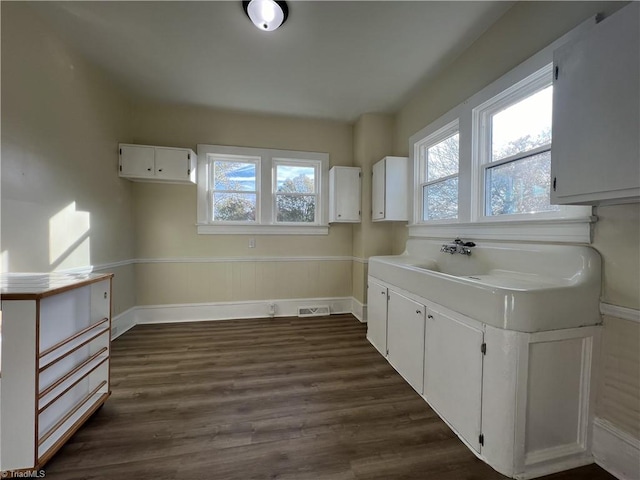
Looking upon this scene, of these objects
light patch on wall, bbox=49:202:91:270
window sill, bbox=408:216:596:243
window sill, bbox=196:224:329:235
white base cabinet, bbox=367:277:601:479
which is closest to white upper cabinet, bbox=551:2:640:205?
window sill, bbox=408:216:596:243

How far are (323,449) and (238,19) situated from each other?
3.07 metres

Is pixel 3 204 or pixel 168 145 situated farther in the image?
pixel 168 145

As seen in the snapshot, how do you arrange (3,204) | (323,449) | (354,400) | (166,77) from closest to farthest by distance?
(323,449)
(3,204)
(354,400)
(166,77)

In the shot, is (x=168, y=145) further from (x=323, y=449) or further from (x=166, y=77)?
(x=323, y=449)

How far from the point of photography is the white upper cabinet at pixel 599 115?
108 cm

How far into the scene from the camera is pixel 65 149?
2260 millimetres

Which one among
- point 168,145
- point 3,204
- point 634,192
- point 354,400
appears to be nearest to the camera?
point 634,192

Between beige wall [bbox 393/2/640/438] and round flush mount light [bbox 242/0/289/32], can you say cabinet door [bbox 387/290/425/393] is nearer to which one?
beige wall [bbox 393/2/640/438]

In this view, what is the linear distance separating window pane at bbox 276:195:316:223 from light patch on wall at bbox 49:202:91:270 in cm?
214

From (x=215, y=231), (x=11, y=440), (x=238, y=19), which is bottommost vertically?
(x=11, y=440)

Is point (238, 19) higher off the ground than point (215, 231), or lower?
higher

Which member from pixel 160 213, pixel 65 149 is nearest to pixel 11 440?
pixel 65 149

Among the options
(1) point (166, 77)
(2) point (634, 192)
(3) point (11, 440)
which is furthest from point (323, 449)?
(1) point (166, 77)

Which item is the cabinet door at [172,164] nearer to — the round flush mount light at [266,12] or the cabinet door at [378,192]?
the round flush mount light at [266,12]
